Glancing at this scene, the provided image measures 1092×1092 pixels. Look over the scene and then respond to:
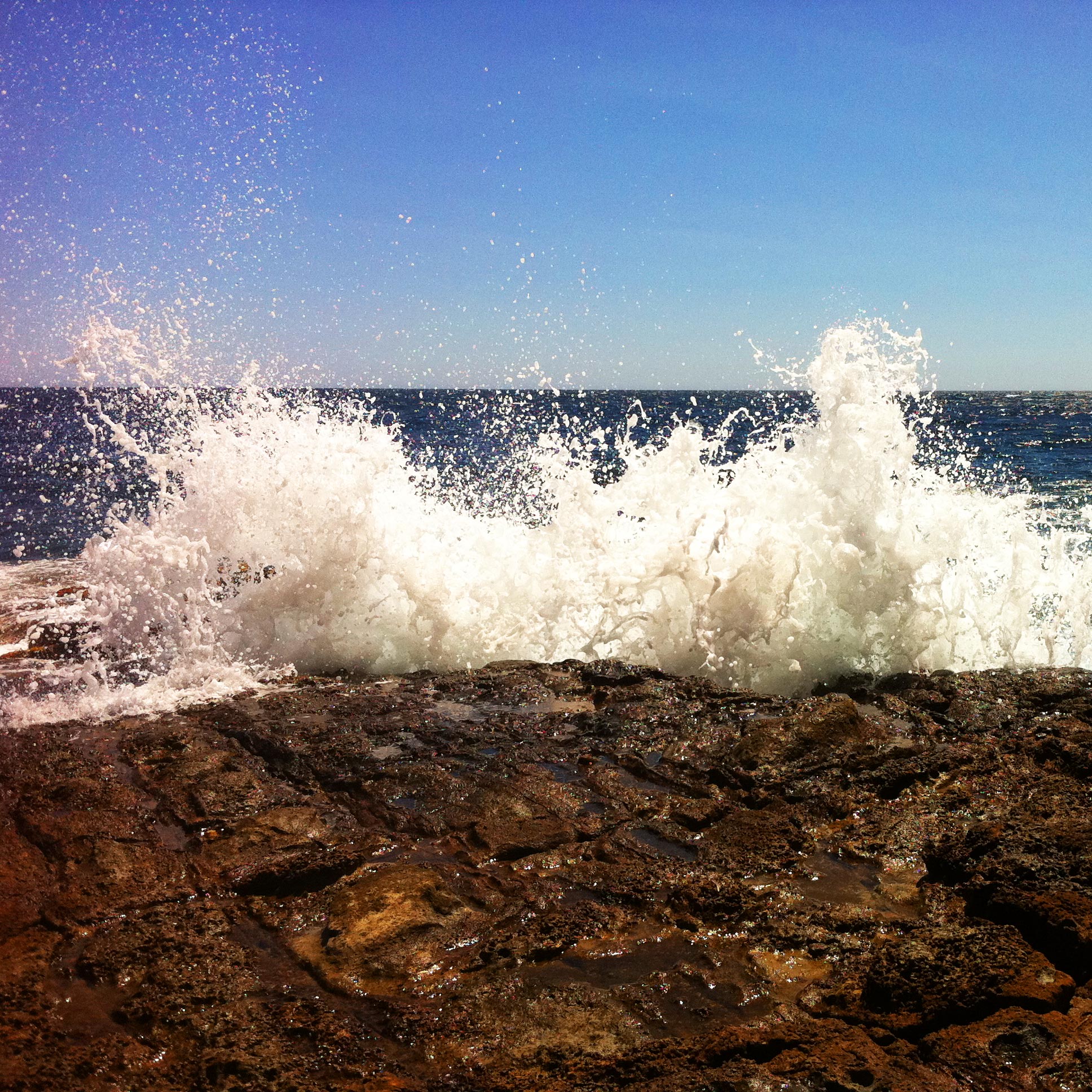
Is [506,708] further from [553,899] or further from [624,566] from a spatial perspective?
[553,899]

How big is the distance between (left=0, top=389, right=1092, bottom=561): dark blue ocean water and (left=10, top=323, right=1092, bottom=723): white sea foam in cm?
73

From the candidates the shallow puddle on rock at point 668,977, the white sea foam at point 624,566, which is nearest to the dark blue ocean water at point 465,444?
the white sea foam at point 624,566

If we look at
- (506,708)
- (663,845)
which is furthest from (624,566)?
(663,845)

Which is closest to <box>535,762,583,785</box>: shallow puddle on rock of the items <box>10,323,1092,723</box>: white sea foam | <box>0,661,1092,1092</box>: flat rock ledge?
<box>0,661,1092,1092</box>: flat rock ledge

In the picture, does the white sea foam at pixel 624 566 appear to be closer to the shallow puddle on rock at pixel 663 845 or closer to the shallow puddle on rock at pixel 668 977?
the shallow puddle on rock at pixel 663 845

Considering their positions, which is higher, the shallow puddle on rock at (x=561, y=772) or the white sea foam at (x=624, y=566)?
the white sea foam at (x=624, y=566)

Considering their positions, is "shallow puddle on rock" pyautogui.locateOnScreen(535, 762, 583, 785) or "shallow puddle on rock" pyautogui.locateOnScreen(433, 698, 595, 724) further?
"shallow puddle on rock" pyautogui.locateOnScreen(433, 698, 595, 724)

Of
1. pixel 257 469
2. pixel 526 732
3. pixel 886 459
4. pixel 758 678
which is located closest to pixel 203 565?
pixel 257 469

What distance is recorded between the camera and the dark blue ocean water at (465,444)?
46.1 feet

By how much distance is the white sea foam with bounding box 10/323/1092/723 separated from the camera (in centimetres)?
616

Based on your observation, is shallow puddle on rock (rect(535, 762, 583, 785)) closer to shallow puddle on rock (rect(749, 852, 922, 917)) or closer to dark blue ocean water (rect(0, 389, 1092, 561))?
shallow puddle on rock (rect(749, 852, 922, 917))

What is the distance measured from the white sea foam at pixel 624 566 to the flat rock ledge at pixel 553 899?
1.22 metres

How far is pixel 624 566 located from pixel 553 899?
3.62 meters

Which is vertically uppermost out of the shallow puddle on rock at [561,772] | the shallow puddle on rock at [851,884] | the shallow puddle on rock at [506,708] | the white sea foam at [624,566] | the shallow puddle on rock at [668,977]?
the white sea foam at [624,566]
